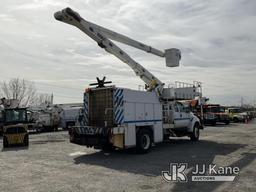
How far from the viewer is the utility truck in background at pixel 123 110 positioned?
1315cm

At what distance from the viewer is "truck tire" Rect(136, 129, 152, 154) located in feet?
44.4

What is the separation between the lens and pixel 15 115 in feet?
65.5

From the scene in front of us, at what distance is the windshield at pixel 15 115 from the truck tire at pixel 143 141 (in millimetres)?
9146

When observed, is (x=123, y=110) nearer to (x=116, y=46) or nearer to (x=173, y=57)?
(x=116, y=46)

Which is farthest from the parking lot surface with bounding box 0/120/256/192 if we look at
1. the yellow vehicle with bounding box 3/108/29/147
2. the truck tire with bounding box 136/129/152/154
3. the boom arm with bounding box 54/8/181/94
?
the boom arm with bounding box 54/8/181/94

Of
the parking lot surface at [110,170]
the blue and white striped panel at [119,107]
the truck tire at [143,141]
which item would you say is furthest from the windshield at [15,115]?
the truck tire at [143,141]

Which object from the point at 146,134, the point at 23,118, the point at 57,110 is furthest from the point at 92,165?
the point at 57,110

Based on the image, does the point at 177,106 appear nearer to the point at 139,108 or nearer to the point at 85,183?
the point at 139,108

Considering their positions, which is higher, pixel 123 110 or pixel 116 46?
pixel 116 46

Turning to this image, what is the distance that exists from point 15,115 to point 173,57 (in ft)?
33.5

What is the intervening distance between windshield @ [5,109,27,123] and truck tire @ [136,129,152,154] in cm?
915

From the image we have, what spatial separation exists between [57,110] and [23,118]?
16632 mm

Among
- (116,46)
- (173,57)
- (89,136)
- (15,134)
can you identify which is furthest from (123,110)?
(15,134)

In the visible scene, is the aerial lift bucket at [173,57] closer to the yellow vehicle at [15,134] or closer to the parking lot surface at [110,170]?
the parking lot surface at [110,170]
